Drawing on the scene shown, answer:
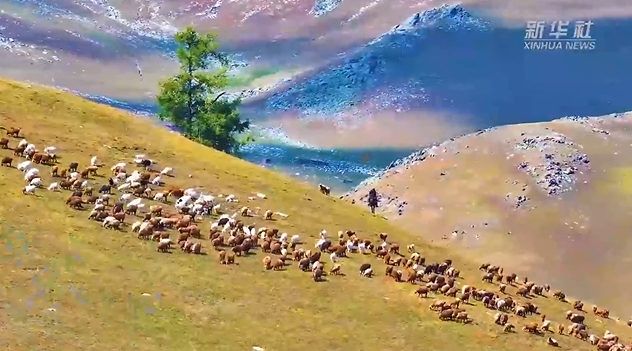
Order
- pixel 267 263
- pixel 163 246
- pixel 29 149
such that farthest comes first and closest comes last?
pixel 29 149 → pixel 267 263 → pixel 163 246

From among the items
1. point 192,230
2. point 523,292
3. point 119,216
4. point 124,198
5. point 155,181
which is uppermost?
point 155,181

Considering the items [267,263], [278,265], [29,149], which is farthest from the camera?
[29,149]

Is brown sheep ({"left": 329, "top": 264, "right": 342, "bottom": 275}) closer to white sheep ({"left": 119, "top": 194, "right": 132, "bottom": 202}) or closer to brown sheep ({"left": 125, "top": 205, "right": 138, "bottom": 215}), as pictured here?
brown sheep ({"left": 125, "top": 205, "right": 138, "bottom": 215})

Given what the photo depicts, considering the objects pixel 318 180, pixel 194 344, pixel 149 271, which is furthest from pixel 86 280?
pixel 318 180

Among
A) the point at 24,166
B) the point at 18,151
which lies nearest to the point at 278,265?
the point at 24,166

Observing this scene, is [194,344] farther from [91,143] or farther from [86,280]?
[91,143]

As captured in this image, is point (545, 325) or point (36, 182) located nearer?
point (545, 325)

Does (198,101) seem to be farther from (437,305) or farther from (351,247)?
(437,305)

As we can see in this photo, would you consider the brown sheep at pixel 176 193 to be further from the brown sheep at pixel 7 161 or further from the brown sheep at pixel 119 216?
the brown sheep at pixel 7 161
